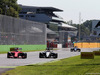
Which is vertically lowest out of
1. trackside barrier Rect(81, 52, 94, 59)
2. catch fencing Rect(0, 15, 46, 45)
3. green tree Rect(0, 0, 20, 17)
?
trackside barrier Rect(81, 52, 94, 59)

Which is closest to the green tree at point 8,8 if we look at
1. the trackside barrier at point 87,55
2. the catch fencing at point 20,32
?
the catch fencing at point 20,32

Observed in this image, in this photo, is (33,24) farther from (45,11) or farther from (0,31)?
(45,11)

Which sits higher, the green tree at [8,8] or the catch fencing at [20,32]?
the green tree at [8,8]

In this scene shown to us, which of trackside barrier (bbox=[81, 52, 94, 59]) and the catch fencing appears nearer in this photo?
trackside barrier (bbox=[81, 52, 94, 59])

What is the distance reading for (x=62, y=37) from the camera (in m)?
109

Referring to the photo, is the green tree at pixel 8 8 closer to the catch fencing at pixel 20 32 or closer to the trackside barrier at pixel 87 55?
the catch fencing at pixel 20 32

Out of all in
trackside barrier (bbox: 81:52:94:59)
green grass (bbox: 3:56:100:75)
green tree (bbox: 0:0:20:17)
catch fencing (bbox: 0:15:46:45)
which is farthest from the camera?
green tree (bbox: 0:0:20:17)

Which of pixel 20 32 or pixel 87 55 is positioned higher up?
pixel 20 32

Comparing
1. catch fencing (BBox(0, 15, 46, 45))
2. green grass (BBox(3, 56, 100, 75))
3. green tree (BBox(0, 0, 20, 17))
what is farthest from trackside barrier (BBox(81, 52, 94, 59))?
green tree (BBox(0, 0, 20, 17))

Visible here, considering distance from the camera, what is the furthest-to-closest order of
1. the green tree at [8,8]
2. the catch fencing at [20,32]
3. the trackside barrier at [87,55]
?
the green tree at [8,8] < the catch fencing at [20,32] < the trackside barrier at [87,55]

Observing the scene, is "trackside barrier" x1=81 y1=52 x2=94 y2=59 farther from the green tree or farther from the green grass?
the green tree

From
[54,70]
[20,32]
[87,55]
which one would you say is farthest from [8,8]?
[54,70]

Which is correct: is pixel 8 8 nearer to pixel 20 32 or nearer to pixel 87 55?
pixel 20 32

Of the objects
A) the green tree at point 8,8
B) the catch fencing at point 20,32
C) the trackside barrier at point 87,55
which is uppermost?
the green tree at point 8,8
